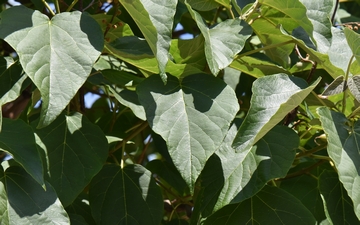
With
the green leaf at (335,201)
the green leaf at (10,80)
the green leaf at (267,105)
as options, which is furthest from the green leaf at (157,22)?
A: the green leaf at (335,201)

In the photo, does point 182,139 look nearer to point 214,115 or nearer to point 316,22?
point 214,115

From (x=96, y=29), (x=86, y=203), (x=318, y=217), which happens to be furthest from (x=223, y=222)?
(x=96, y=29)

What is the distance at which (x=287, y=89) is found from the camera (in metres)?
0.98

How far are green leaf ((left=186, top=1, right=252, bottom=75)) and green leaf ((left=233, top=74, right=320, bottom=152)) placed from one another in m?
0.07

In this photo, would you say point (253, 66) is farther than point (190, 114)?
Yes

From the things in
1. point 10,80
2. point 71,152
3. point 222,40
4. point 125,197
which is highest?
point 222,40

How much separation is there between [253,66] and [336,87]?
18 centimetres

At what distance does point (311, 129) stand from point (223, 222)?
276 mm

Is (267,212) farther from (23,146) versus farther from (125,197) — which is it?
(23,146)

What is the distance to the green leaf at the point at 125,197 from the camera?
112cm

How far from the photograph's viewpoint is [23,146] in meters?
0.95

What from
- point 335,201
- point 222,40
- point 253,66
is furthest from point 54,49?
point 335,201

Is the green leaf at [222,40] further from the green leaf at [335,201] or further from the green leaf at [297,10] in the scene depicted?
the green leaf at [335,201]

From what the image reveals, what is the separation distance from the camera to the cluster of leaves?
91 cm
